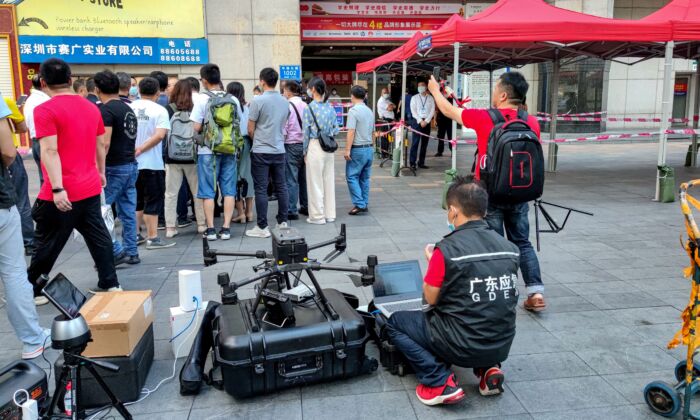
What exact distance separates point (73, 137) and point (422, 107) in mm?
8906

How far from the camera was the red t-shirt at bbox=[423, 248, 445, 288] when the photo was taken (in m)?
2.99

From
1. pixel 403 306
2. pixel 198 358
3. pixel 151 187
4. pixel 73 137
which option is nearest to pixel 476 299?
pixel 403 306

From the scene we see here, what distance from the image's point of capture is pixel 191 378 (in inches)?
129

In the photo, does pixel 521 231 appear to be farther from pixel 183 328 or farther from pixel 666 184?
pixel 666 184

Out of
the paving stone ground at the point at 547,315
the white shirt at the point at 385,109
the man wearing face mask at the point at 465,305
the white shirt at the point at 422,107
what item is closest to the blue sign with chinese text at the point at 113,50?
the white shirt at the point at 385,109

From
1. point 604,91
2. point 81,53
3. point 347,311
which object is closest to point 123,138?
point 347,311

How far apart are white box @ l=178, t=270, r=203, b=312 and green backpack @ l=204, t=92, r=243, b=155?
2922 millimetres

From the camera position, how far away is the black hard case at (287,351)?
10.2ft

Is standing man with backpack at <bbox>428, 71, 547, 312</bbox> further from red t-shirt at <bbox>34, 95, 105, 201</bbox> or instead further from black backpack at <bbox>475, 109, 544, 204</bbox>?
red t-shirt at <bbox>34, 95, 105, 201</bbox>

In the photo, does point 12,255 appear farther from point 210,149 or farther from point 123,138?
point 210,149

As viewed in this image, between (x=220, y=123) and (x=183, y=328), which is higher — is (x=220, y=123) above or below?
above

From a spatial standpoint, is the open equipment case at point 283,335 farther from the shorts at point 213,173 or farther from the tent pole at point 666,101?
the tent pole at point 666,101

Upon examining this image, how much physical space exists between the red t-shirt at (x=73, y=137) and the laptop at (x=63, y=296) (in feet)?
5.07

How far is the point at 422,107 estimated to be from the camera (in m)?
12.1
